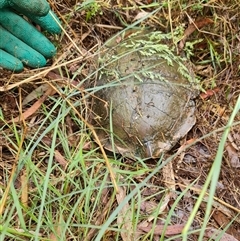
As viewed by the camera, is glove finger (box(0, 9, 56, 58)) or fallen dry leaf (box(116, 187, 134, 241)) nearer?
fallen dry leaf (box(116, 187, 134, 241))

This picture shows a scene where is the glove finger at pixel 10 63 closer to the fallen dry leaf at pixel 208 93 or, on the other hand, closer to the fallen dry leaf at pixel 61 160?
the fallen dry leaf at pixel 61 160

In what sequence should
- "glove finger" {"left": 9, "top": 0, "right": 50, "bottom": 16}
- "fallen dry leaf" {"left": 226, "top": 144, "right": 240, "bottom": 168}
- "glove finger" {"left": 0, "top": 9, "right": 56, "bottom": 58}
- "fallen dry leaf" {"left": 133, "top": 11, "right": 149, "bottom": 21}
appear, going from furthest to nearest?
"fallen dry leaf" {"left": 133, "top": 11, "right": 149, "bottom": 21} → "fallen dry leaf" {"left": 226, "top": 144, "right": 240, "bottom": 168} → "glove finger" {"left": 0, "top": 9, "right": 56, "bottom": 58} → "glove finger" {"left": 9, "top": 0, "right": 50, "bottom": 16}

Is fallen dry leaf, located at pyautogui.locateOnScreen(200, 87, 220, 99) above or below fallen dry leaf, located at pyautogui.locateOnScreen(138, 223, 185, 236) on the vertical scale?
above

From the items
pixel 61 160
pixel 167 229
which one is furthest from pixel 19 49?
pixel 167 229

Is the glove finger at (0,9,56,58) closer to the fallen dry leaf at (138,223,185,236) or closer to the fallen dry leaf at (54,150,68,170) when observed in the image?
the fallen dry leaf at (54,150,68,170)

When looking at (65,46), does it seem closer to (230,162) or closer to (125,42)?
(125,42)

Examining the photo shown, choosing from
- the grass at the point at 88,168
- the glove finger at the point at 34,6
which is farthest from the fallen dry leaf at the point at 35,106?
the glove finger at the point at 34,6

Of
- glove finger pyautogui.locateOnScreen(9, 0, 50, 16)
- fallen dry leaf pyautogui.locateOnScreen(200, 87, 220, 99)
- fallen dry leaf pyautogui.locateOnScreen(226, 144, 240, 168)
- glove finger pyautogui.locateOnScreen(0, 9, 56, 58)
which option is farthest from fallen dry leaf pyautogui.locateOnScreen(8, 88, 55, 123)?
fallen dry leaf pyautogui.locateOnScreen(226, 144, 240, 168)
